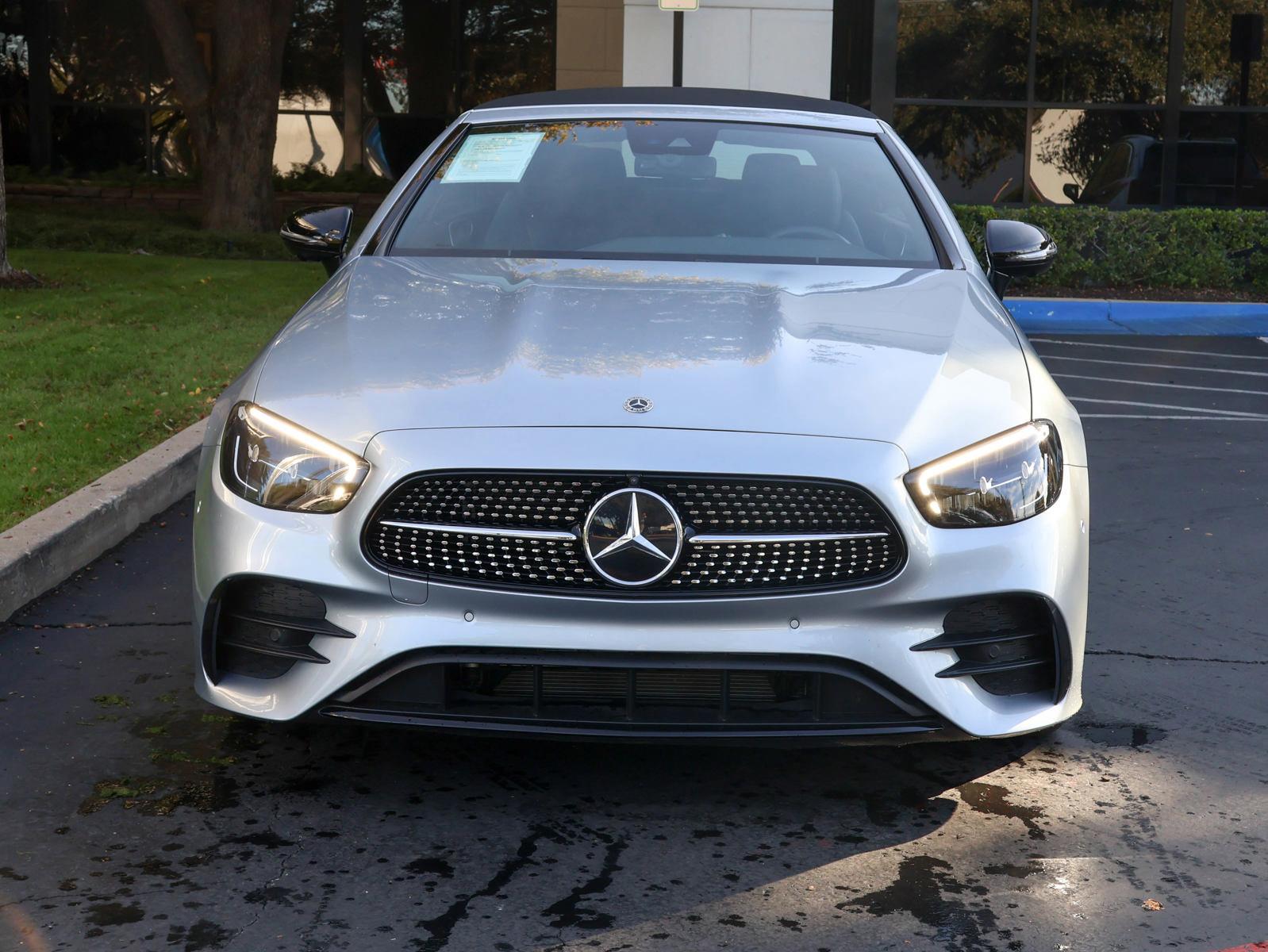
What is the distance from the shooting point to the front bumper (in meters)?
3.08

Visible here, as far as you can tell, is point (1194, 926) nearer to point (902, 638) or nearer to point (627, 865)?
point (902, 638)

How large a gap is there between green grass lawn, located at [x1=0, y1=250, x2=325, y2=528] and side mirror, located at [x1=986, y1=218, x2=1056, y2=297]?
3359mm

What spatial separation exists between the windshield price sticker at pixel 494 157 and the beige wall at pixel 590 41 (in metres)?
13.3

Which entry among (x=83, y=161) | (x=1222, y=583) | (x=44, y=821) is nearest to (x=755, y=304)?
(x=44, y=821)

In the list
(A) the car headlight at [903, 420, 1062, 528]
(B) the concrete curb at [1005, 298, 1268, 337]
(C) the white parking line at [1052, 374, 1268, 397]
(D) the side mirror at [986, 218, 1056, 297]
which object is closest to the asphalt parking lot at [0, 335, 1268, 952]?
(A) the car headlight at [903, 420, 1062, 528]

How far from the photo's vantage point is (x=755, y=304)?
12.8ft

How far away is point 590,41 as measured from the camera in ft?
59.6

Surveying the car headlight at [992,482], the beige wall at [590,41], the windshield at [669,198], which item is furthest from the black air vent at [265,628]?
the beige wall at [590,41]

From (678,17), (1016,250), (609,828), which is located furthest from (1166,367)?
(609,828)

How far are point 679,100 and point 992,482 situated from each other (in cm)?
251

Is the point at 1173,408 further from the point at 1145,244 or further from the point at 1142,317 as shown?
the point at 1145,244

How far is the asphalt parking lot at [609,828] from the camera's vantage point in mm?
2902

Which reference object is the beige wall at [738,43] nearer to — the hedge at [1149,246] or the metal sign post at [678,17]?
the metal sign post at [678,17]

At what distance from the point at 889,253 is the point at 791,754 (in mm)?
1582
